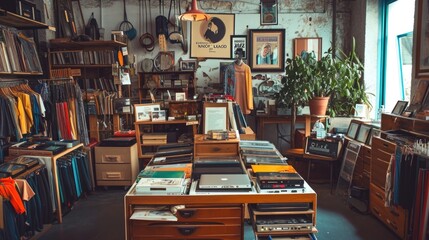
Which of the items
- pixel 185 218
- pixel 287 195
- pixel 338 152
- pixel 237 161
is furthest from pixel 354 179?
pixel 185 218

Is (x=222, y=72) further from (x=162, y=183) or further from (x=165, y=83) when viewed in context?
(x=162, y=183)

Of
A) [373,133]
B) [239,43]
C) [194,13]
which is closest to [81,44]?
[194,13]

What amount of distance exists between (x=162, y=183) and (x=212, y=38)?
14.9 feet

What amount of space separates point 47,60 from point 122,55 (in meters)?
1.16

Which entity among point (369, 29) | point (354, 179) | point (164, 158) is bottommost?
point (354, 179)

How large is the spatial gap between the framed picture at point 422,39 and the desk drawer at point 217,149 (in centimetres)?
230

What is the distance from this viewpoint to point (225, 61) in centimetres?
638

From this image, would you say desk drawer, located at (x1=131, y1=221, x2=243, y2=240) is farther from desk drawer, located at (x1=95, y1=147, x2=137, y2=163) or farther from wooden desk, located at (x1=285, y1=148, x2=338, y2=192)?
wooden desk, located at (x1=285, y1=148, x2=338, y2=192)

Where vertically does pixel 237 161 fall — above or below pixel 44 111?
below

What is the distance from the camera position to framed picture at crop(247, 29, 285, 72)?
20.6 ft

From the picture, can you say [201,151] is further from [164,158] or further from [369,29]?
[369,29]

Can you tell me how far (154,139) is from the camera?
16.0 feet

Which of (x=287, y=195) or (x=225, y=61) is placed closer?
(x=287, y=195)

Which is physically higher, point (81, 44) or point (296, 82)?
point (81, 44)
